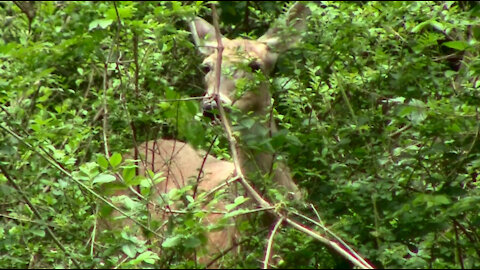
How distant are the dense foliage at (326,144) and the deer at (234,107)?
12 cm

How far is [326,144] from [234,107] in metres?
0.43

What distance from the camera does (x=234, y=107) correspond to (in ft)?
12.3

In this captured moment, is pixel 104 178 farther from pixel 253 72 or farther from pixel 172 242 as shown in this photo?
pixel 253 72

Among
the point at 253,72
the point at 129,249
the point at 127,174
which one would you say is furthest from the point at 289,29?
the point at 129,249

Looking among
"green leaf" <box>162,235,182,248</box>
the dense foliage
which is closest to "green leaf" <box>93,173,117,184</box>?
the dense foliage

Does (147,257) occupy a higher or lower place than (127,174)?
lower

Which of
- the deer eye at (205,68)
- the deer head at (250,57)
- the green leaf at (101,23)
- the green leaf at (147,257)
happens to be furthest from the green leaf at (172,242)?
the deer eye at (205,68)

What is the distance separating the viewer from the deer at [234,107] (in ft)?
11.6

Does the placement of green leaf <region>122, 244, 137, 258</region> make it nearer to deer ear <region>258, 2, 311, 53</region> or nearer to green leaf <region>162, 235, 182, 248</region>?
green leaf <region>162, 235, 182, 248</region>

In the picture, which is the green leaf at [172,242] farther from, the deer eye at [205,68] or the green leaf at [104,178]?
the deer eye at [205,68]

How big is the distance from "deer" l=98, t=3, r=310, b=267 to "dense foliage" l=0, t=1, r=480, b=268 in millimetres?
119

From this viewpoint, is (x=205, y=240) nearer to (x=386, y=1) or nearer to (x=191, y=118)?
(x=191, y=118)

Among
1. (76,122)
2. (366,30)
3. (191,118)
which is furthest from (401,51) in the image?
(76,122)

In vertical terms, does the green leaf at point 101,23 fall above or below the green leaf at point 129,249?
above
